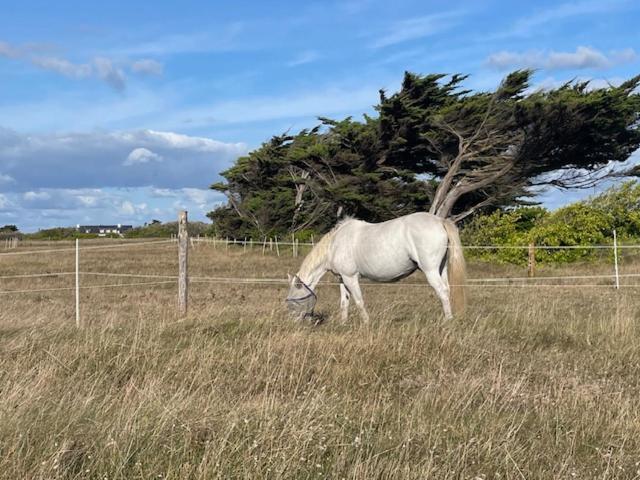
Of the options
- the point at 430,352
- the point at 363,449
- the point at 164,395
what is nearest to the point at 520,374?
the point at 430,352

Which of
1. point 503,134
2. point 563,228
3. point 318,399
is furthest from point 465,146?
point 318,399

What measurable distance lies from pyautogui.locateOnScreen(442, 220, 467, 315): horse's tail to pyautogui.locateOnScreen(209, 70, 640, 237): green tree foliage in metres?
12.8

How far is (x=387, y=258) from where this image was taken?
8.71 metres

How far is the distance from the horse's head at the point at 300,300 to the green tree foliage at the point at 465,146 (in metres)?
13.8

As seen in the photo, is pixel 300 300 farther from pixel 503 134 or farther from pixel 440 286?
pixel 503 134

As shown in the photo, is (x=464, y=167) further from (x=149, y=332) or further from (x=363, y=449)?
(x=363, y=449)

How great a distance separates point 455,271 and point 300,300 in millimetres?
2063

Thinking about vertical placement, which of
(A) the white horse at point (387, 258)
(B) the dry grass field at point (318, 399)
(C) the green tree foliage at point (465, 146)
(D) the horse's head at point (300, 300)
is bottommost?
(B) the dry grass field at point (318, 399)

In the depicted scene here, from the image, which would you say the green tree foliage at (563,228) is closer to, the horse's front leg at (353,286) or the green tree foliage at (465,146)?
the green tree foliage at (465,146)

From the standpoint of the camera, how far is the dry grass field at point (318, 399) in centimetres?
287

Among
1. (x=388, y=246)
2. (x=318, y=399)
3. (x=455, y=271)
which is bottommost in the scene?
(x=318, y=399)

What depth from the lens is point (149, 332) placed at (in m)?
6.04

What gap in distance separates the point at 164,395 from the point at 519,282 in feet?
40.8

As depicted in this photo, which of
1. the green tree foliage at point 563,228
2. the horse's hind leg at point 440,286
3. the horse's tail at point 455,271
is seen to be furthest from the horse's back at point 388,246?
the green tree foliage at point 563,228
